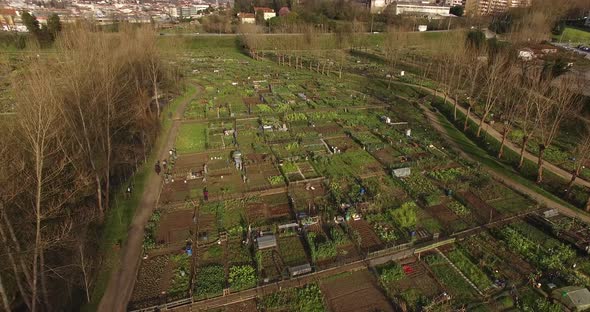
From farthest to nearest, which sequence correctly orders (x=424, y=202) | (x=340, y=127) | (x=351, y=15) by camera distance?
(x=351, y=15) < (x=340, y=127) < (x=424, y=202)

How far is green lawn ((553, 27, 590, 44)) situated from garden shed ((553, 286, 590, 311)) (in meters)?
103

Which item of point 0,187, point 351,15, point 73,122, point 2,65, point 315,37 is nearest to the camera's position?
point 0,187

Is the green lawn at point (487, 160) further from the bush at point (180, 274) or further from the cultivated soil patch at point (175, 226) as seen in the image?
the bush at point (180, 274)

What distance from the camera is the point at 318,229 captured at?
2233cm

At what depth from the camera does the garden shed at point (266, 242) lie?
2055cm

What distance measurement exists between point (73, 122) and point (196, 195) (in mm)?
9419

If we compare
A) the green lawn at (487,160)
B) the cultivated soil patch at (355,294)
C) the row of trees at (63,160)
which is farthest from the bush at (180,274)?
the green lawn at (487,160)

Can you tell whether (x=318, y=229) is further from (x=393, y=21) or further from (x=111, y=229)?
(x=393, y=21)

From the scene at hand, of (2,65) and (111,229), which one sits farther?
(2,65)

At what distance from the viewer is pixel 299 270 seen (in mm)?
18594

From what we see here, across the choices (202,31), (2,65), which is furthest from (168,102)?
(202,31)

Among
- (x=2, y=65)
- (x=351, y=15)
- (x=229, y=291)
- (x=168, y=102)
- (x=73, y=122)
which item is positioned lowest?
(x=229, y=291)

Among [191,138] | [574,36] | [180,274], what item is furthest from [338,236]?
[574,36]

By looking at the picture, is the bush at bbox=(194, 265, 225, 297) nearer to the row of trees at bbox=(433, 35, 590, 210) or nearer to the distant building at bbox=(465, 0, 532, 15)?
the row of trees at bbox=(433, 35, 590, 210)
